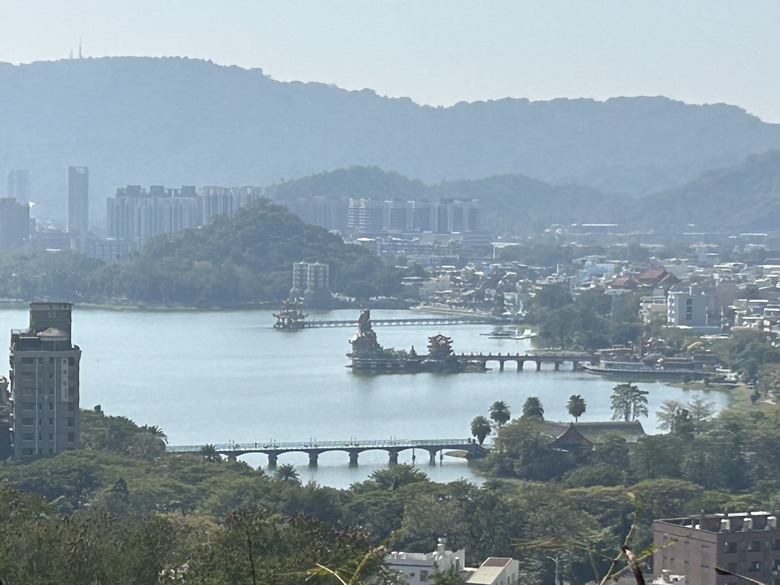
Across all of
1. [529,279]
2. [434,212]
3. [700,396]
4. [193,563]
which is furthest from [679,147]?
A: [193,563]

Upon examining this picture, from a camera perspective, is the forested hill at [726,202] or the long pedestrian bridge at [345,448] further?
the forested hill at [726,202]

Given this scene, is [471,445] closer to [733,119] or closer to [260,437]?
[260,437]

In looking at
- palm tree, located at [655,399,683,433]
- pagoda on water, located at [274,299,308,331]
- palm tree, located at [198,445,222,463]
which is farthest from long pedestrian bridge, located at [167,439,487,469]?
pagoda on water, located at [274,299,308,331]

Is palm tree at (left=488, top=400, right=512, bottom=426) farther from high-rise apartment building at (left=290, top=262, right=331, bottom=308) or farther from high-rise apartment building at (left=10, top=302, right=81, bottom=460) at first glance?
high-rise apartment building at (left=290, top=262, right=331, bottom=308)

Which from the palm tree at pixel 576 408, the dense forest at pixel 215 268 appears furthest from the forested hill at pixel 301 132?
the palm tree at pixel 576 408

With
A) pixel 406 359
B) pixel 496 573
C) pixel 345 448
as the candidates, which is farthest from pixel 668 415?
pixel 496 573

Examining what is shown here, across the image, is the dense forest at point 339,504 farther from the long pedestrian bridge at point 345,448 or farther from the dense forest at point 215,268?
the dense forest at point 215,268
